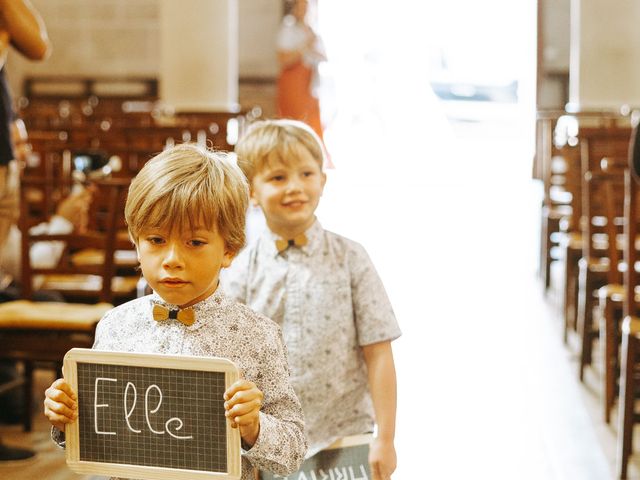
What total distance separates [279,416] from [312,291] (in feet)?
2.23

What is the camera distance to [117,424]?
1642 mm

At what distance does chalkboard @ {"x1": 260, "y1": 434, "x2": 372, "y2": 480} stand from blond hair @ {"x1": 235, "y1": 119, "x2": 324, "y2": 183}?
64 cm

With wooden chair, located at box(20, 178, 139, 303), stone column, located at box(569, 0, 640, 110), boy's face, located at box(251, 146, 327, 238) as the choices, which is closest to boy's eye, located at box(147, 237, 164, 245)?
boy's face, located at box(251, 146, 327, 238)

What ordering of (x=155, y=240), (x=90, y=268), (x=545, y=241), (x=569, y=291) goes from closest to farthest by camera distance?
(x=155, y=240), (x=90, y=268), (x=569, y=291), (x=545, y=241)

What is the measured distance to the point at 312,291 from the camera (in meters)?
2.42

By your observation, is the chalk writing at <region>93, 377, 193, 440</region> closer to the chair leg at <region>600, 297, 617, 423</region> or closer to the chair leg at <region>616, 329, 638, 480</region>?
the chair leg at <region>616, 329, 638, 480</region>

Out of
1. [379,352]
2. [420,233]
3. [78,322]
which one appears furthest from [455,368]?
[420,233]

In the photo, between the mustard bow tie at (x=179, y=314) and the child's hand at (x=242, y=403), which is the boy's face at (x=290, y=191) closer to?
the mustard bow tie at (x=179, y=314)

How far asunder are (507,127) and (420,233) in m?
8.11

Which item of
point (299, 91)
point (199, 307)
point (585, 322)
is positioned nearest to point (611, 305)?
point (585, 322)

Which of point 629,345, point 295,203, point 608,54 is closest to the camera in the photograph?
point 295,203

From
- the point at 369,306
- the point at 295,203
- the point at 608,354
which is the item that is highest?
the point at 295,203

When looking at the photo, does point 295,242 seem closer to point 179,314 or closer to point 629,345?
point 179,314

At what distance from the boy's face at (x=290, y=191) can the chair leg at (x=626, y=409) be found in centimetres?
175
